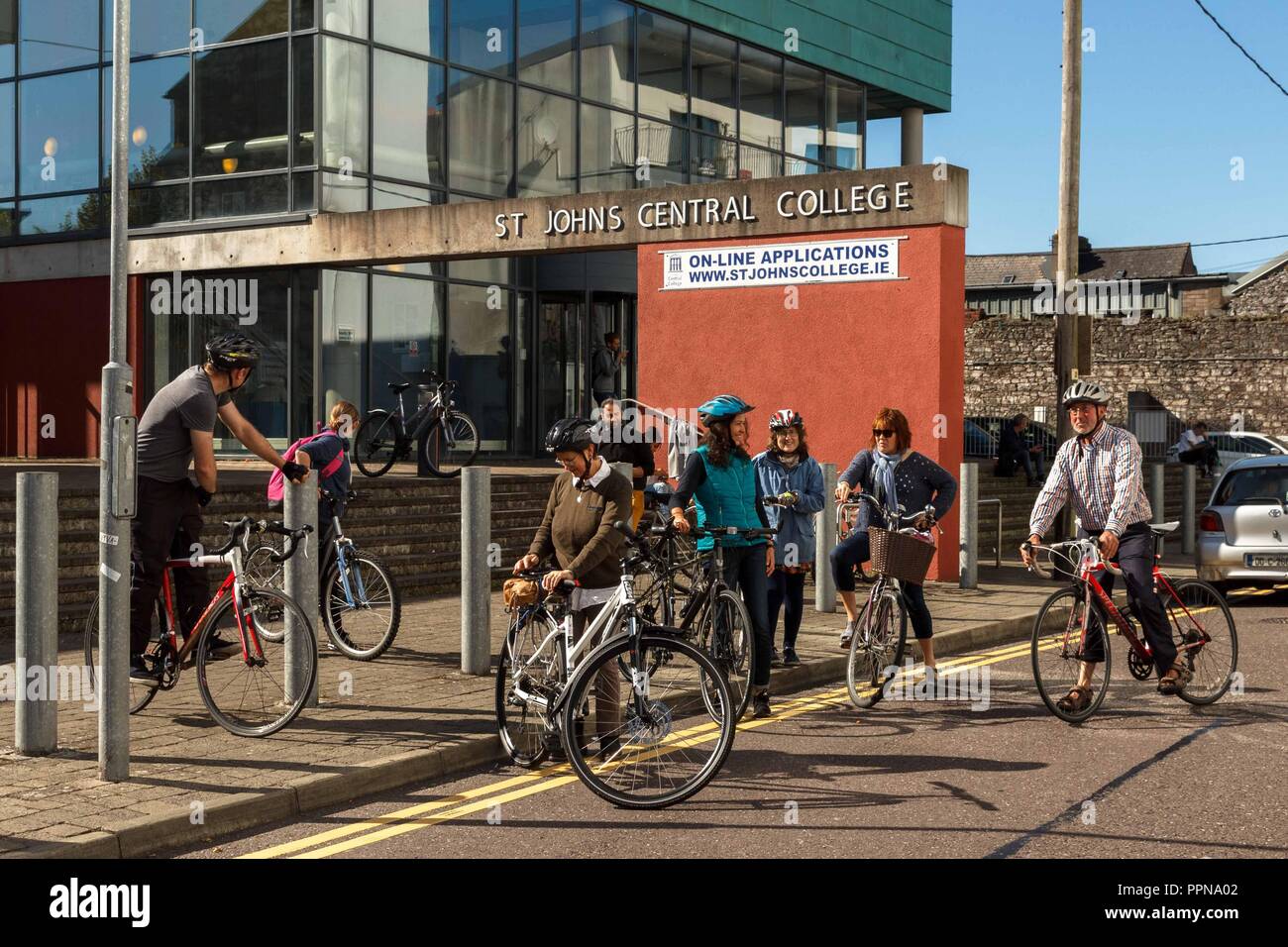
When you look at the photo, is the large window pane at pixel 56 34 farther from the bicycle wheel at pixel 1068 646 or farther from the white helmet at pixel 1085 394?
the bicycle wheel at pixel 1068 646

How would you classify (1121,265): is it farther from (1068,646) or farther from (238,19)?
(1068,646)

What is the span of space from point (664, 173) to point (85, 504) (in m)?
15.9

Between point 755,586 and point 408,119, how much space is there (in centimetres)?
1589

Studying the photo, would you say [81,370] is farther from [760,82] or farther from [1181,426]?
[1181,426]

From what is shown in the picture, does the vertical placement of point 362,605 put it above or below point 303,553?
below

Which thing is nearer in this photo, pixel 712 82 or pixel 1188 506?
pixel 1188 506

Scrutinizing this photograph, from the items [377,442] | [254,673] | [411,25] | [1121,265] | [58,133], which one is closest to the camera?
[254,673]

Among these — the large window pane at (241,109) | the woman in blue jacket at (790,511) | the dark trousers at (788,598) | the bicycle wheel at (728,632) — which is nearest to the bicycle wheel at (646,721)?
the bicycle wheel at (728,632)

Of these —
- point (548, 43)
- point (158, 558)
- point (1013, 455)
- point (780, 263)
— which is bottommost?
point (158, 558)

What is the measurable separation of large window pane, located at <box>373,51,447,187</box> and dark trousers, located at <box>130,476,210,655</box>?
15.1 m

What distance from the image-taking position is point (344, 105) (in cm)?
2159

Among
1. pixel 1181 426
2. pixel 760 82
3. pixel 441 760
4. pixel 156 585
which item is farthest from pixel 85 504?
pixel 1181 426

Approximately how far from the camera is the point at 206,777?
661 cm

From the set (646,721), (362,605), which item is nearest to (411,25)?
(362,605)
